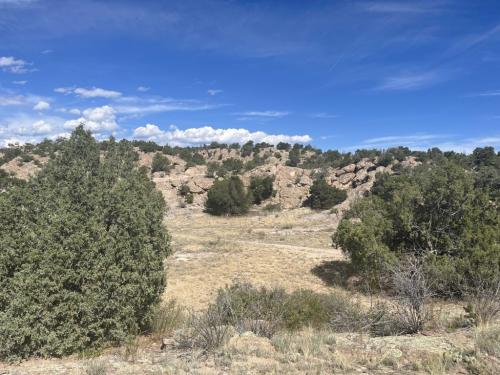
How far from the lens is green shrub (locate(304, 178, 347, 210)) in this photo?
1681 inches

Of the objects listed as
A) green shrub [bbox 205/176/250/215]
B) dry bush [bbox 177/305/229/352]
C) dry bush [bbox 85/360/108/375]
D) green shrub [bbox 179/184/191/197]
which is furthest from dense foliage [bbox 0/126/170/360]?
green shrub [bbox 179/184/191/197]

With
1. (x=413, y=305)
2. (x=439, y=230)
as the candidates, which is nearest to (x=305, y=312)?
(x=413, y=305)

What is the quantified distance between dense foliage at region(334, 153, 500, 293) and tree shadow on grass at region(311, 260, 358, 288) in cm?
121

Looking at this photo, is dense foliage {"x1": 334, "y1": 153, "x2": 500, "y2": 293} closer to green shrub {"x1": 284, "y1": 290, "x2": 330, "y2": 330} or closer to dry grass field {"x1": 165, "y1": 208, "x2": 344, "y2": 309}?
dry grass field {"x1": 165, "y1": 208, "x2": 344, "y2": 309}

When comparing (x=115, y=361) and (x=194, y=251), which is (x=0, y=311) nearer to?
(x=115, y=361)

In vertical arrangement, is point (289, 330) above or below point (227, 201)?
below

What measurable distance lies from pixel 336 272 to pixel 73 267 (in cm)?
1351

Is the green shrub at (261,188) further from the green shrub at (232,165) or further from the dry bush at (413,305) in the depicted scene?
the dry bush at (413,305)

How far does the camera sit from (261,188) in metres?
46.8

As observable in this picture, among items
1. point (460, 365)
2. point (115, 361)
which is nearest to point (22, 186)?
point (115, 361)

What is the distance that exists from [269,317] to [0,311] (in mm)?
5507

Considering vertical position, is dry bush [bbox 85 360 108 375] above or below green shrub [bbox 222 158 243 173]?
below

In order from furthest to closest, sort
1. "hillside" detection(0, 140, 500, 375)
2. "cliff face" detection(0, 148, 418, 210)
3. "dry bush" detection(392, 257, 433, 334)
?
"cliff face" detection(0, 148, 418, 210), "dry bush" detection(392, 257, 433, 334), "hillside" detection(0, 140, 500, 375)

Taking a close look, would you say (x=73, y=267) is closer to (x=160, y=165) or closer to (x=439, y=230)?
(x=439, y=230)
